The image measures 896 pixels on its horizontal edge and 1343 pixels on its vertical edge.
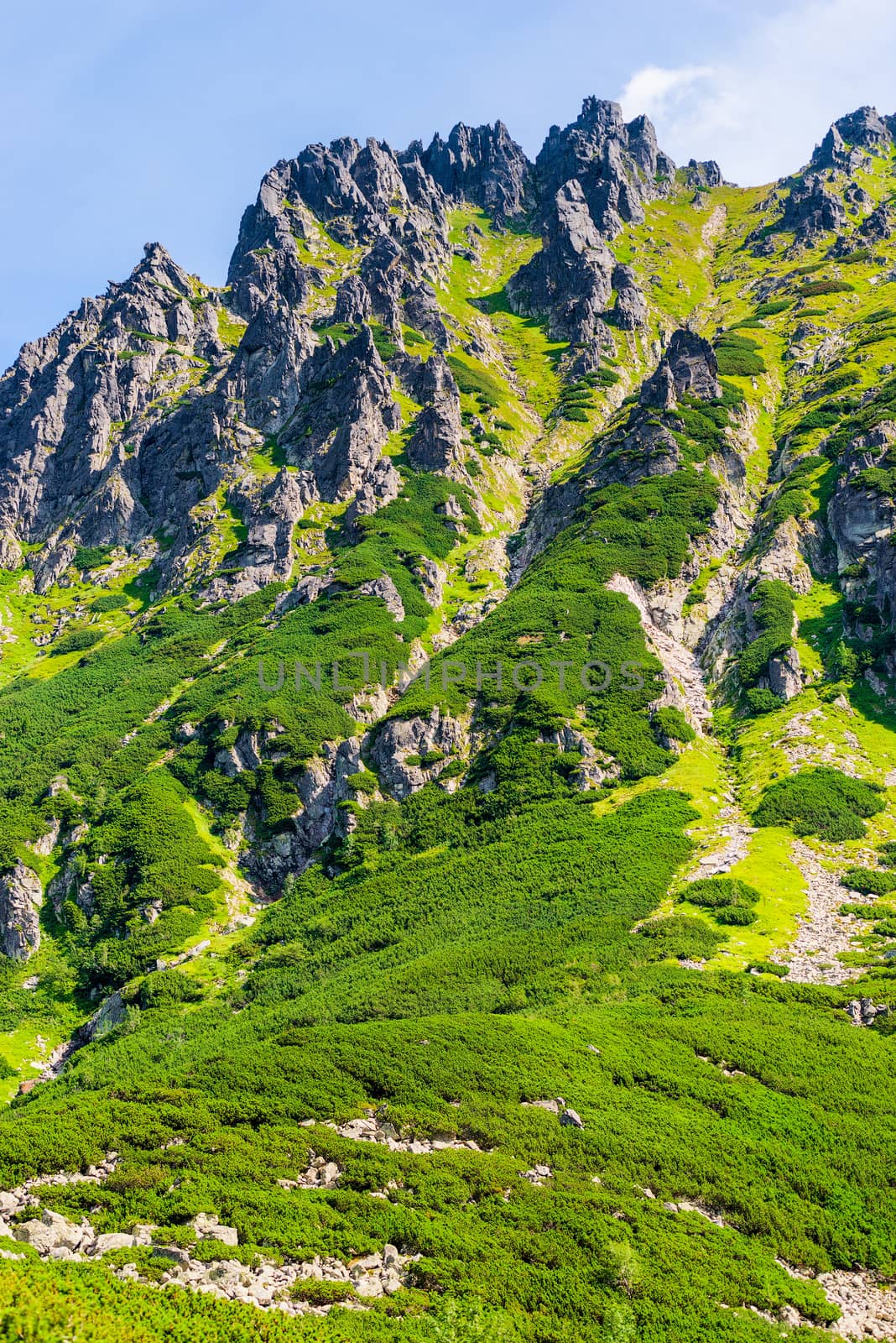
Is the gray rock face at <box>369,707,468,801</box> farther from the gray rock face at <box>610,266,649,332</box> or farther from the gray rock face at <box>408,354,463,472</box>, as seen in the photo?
the gray rock face at <box>610,266,649,332</box>

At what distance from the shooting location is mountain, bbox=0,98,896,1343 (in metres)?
24.6

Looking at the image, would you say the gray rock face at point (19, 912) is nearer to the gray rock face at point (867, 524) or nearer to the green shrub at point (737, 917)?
the green shrub at point (737, 917)

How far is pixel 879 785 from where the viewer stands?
6788 centimetres

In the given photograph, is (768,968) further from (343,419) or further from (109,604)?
(109,604)

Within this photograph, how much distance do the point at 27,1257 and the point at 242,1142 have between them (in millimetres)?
9986

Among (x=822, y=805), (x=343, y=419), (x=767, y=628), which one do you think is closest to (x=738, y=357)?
(x=343, y=419)

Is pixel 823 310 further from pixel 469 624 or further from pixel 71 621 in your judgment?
pixel 71 621

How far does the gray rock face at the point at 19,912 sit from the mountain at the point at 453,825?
18.1 inches

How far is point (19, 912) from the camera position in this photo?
77875 mm

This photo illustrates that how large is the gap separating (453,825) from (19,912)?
4470 cm

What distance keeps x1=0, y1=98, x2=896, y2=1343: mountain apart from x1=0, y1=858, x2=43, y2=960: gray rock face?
460mm

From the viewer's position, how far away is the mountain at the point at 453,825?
2462cm

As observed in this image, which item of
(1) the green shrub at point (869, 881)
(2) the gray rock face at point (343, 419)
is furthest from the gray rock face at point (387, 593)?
(1) the green shrub at point (869, 881)

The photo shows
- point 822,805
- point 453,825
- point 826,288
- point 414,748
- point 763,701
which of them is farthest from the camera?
point 826,288
